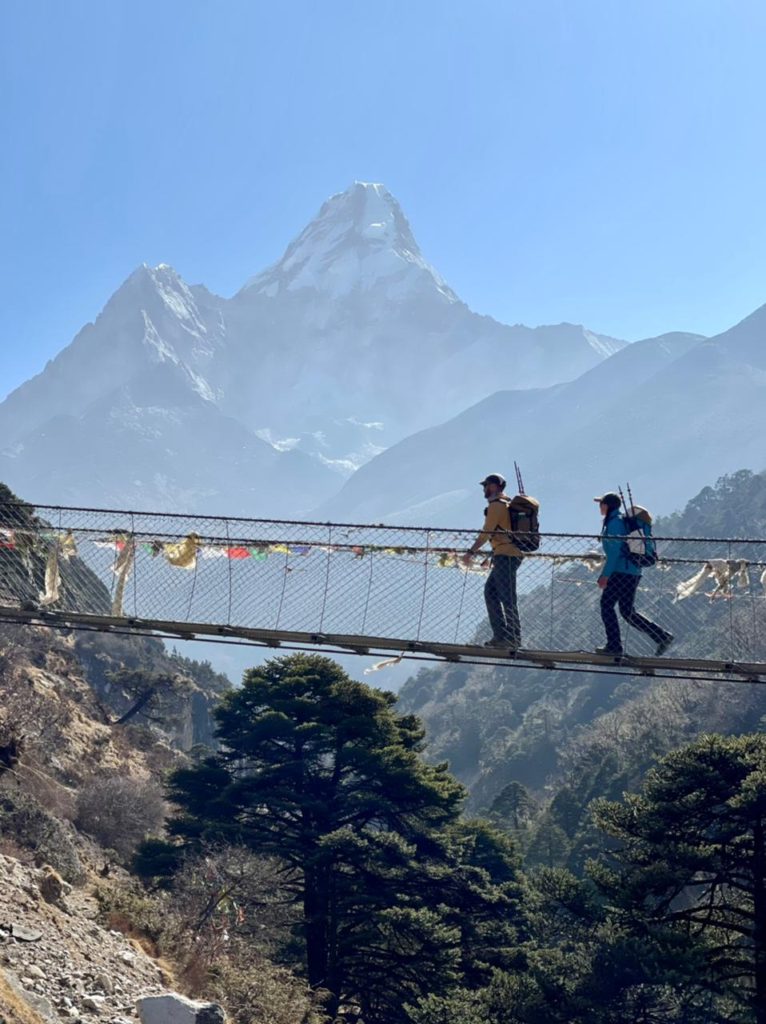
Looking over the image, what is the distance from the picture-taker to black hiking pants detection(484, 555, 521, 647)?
9688 mm

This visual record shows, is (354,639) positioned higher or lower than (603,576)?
lower

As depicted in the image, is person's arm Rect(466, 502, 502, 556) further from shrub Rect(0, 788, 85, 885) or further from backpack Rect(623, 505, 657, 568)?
shrub Rect(0, 788, 85, 885)

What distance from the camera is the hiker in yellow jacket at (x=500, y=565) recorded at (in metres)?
9.70

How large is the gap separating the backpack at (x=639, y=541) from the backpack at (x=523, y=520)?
0.80 metres

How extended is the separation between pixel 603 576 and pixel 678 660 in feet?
3.57

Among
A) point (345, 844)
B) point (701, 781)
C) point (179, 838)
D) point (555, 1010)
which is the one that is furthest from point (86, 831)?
point (701, 781)

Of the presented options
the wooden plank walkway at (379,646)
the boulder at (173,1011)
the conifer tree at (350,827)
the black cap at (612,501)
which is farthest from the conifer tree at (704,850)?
the boulder at (173,1011)

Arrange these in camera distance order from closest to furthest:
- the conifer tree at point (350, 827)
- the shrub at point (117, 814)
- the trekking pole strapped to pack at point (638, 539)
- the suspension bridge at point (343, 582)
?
the suspension bridge at point (343, 582) < the trekking pole strapped to pack at point (638, 539) < the conifer tree at point (350, 827) < the shrub at point (117, 814)

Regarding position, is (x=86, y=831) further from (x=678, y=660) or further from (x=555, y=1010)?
(x=678, y=660)

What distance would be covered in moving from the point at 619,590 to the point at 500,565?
42.9 inches

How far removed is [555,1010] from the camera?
17.8 m

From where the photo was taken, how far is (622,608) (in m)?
9.63

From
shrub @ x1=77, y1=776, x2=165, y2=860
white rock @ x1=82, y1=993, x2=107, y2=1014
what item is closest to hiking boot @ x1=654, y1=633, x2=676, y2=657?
white rock @ x1=82, y1=993, x2=107, y2=1014

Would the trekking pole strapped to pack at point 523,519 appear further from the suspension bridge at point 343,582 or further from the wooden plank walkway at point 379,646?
the wooden plank walkway at point 379,646
